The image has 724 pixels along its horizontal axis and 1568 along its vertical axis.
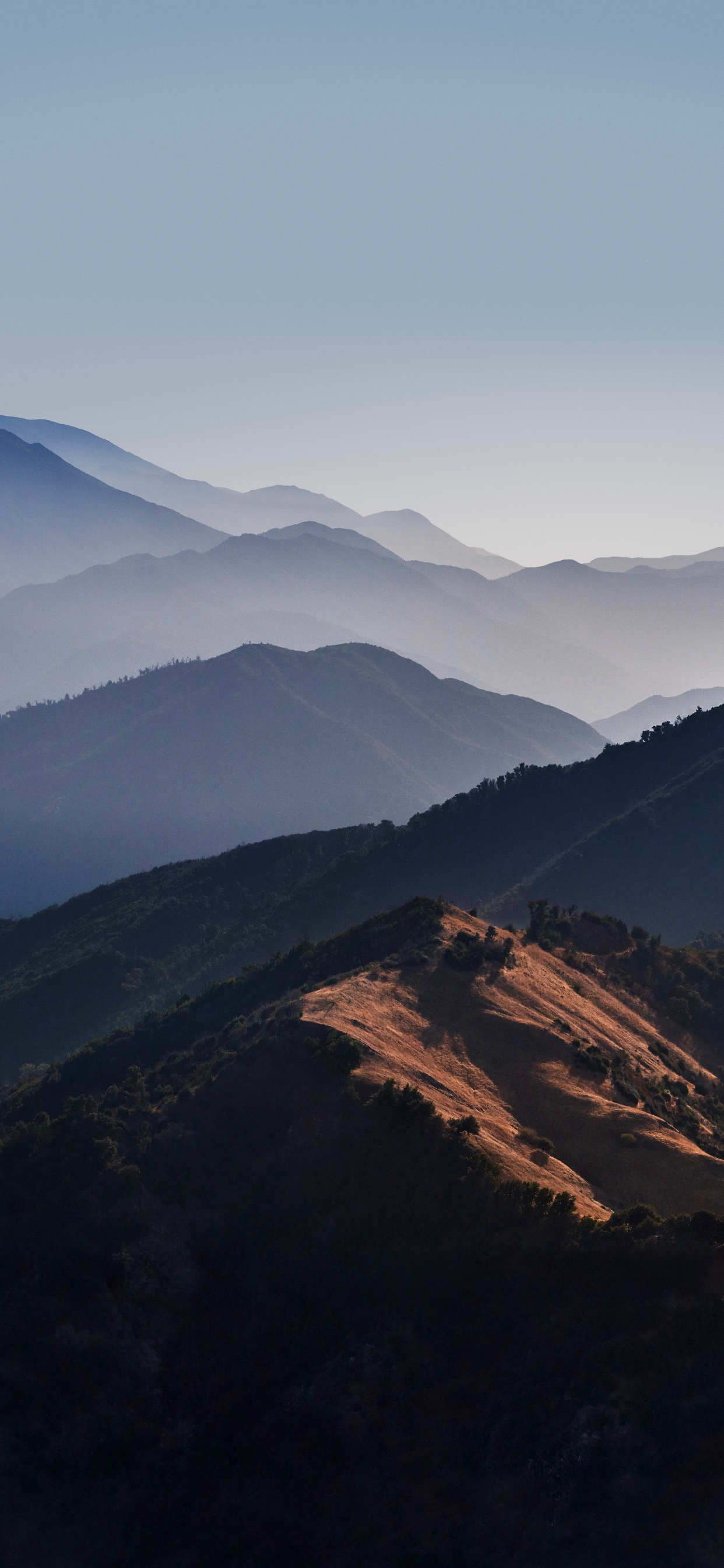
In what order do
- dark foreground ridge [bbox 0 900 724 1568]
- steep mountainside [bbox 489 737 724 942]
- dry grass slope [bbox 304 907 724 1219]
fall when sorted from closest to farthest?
dark foreground ridge [bbox 0 900 724 1568] < dry grass slope [bbox 304 907 724 1219] < steep mountainside [bbox 489 737 724 942]

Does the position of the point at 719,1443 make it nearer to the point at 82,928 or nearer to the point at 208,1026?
the point at 208,1026

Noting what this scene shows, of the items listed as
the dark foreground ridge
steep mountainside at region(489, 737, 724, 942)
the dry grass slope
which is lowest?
the dark foreground ridge

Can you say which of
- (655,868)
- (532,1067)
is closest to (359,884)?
(655,868)

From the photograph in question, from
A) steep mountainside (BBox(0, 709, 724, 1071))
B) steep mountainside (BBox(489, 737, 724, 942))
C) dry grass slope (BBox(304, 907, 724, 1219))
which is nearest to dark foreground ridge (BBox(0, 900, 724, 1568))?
dry grass slope (BBox(304, 907, 724, 1219))

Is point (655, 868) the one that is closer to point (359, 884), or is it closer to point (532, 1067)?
point (359, 884)

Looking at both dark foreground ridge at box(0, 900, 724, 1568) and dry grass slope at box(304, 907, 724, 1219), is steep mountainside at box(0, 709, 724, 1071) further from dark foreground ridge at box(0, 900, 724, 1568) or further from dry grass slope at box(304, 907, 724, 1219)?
dark foreground ridge at box(0, 900, 724, 1568)

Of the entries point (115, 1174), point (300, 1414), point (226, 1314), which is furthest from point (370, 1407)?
point (115, 1174)
